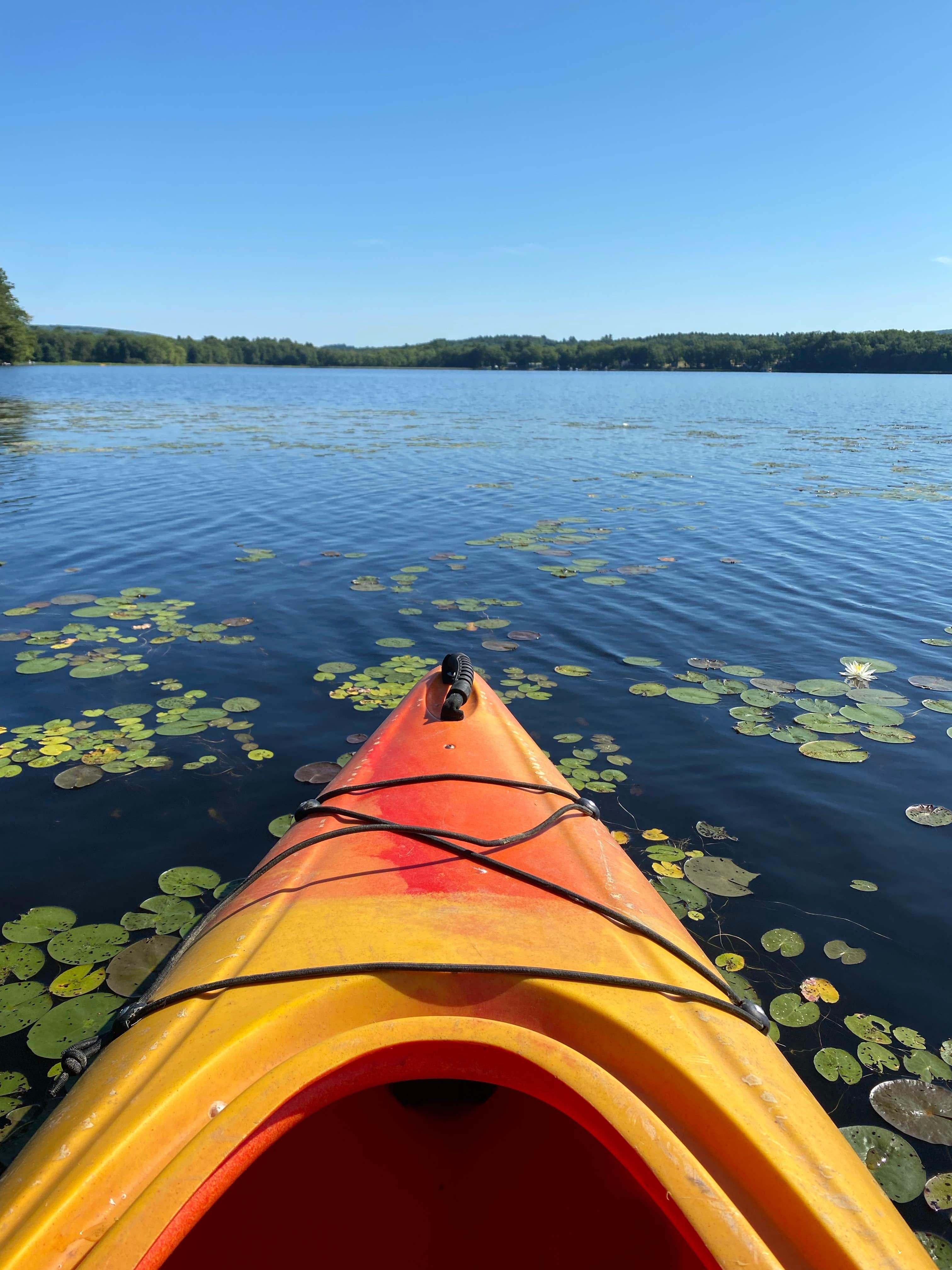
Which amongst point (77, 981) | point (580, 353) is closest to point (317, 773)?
point (77, 981)

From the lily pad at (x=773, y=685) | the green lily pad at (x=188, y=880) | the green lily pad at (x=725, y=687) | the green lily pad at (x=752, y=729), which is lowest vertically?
the green lily pad at (x=188, y=880)

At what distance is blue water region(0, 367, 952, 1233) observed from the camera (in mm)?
3453

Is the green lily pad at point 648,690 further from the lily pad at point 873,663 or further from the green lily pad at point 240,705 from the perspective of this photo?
the green lily pad at point 240,705

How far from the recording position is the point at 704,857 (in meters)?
3.73

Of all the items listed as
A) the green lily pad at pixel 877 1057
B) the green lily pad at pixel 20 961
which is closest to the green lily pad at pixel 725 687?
the green lily pad at pixel 877 1057

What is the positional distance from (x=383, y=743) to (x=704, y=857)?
175 cm

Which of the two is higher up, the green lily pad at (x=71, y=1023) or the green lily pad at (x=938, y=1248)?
the green lily pad at (x=71, y=1023)

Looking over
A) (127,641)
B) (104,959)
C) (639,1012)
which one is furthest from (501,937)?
(127,641)

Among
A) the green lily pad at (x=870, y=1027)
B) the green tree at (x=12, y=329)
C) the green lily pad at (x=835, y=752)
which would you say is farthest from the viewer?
the green tree at (x=12, y=329)

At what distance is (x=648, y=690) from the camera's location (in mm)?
5531

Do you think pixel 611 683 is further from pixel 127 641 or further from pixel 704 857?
pixel 127 641

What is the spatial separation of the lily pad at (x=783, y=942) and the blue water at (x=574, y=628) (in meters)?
0.04

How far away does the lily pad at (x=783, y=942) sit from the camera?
315cm

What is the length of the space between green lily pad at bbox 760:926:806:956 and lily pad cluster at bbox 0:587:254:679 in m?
4.70
